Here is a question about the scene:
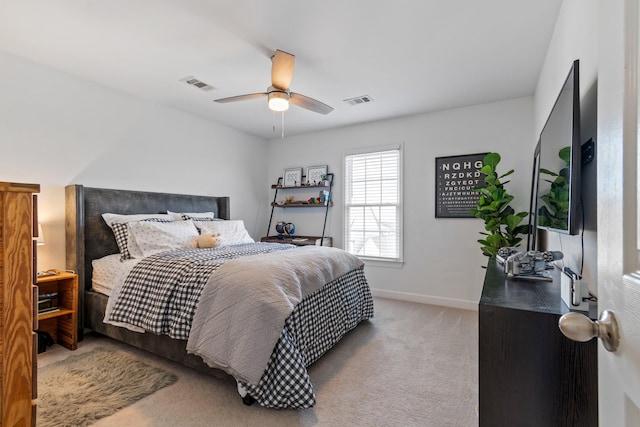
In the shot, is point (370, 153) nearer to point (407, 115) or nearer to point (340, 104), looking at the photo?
point (407, 115)

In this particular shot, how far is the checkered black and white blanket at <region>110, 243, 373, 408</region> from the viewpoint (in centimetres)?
183

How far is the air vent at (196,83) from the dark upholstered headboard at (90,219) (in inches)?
53.2

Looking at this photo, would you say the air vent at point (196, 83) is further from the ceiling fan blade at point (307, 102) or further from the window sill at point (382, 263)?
the window sill at point (382, 263)

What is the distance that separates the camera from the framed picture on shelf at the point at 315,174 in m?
4.91

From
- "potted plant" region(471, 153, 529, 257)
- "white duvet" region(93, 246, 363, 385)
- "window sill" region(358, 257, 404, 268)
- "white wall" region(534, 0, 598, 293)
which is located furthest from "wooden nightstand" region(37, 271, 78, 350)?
"potted plant" region(471, 153, 529, 257)

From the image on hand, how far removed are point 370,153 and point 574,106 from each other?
3.33 m

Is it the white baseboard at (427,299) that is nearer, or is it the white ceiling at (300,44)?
the white ceiling at (300,44)

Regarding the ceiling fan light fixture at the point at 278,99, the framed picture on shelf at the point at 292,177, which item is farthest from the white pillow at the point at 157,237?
the framed picture on shelf at the point at 292,177

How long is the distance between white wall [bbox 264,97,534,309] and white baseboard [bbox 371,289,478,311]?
0.01m

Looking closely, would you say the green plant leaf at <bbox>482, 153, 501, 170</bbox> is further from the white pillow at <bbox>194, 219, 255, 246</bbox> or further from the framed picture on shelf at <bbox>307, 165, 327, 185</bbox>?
the white pillow at <bbox>194, 219, 255, 246</bbox>

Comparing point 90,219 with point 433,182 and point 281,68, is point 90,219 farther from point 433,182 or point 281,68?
point 433,182

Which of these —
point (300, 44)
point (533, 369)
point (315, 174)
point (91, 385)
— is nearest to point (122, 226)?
point (91, 385)

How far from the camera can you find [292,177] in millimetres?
5195

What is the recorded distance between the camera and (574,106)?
1.27 metres
